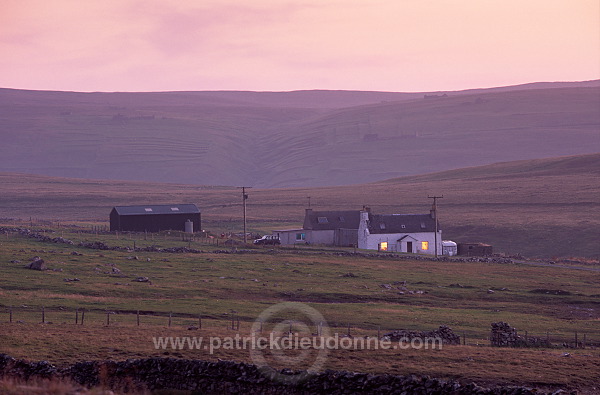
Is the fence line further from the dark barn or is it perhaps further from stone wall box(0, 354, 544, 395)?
the dark barn

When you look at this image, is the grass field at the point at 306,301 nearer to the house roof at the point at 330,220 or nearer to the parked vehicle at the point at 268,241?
the parked vehicle at the point at 268,241

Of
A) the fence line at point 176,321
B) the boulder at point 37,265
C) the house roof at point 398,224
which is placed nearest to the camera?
the fence line at point 176,321

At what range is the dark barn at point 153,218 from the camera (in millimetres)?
114625

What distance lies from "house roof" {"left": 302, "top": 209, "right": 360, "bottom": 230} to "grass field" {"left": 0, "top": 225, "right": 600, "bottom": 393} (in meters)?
17.5

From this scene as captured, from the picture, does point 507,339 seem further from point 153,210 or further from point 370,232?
point 153,210

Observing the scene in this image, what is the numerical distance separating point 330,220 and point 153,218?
27.9m

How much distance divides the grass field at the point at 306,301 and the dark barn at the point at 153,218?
17.6m

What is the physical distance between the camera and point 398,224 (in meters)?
109

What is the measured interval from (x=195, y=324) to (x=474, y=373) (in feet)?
61.7

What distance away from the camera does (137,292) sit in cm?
5744

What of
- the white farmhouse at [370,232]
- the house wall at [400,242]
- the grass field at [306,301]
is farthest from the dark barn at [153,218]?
the house wall at [400,242]

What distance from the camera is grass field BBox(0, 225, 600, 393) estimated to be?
3256cm

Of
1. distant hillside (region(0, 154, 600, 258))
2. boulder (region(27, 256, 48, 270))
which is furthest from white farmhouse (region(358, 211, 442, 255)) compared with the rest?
boulder (region(27, 256, 48, 270))

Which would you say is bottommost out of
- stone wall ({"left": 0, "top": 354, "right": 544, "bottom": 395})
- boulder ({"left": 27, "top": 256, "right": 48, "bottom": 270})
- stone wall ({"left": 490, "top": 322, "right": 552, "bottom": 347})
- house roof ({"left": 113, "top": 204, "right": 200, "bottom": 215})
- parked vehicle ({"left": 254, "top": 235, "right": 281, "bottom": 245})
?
stone wall ({"left": 490, "top": 322, "right": 552, "bottom": 347})
